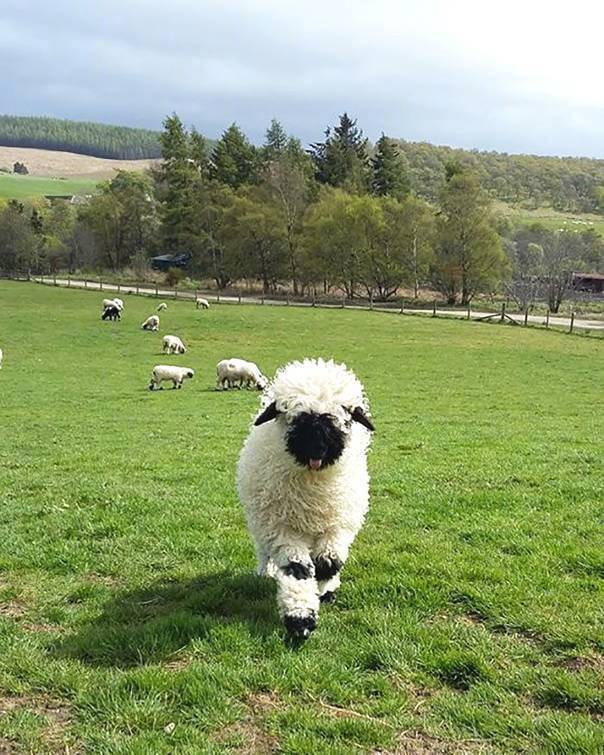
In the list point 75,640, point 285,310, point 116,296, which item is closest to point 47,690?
point 75,640

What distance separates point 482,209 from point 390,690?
78.0m

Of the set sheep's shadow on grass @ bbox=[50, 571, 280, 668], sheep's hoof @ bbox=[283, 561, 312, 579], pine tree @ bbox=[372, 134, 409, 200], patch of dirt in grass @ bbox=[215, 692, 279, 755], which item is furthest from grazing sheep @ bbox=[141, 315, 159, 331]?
pine tree @ bbox=[372, 134, 409, 200]

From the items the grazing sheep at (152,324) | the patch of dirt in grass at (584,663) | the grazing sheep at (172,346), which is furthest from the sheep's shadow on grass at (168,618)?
the grazing sheep at (152,324)

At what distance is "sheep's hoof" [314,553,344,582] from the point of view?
245 inches

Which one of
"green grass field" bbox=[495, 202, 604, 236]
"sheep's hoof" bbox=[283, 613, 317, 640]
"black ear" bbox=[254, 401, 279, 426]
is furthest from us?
"green grass field" bbox=[495, 202, 604, 236]

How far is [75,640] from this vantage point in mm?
5711

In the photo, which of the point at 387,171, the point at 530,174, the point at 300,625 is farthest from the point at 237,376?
the point at 530,174

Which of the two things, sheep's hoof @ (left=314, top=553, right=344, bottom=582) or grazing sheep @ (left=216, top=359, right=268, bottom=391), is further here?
grazing sheep @ (left=216, top=359, right=268, bottom=391)

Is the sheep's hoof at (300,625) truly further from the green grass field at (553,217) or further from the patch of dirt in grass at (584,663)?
the green grass field at (553,217)

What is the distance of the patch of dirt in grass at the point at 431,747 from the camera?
425 centimetres

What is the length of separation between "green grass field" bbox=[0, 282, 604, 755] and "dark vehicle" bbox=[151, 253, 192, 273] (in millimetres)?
86461

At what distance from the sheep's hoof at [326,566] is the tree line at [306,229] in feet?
238

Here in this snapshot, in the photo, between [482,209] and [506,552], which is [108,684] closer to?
[506,552]

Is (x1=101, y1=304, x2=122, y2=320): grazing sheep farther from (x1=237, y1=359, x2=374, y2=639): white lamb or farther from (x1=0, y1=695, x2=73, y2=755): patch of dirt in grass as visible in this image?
(x1=0, y1=695, x2=73, y2=755): patch of dirt in grass
